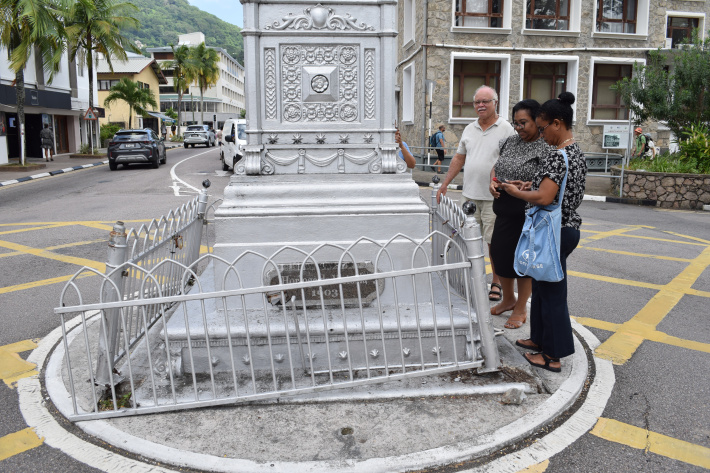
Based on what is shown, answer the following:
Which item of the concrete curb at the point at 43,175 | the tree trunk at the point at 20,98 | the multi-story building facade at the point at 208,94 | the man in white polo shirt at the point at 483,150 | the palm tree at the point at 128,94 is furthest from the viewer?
the multi-story building facade at the point at 208,94

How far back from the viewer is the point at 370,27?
429 centimetres

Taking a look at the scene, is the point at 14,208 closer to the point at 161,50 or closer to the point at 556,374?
the point at 556,374

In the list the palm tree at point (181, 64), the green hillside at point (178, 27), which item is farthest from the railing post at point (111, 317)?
the green hillside at point (178, 27)

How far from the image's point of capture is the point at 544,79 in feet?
76.2

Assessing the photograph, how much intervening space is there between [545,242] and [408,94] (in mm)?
22005

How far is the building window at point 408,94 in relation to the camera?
24.1 metres

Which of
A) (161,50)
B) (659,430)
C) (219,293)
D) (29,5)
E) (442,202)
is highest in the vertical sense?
(161,50)

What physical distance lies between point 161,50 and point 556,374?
96577mm

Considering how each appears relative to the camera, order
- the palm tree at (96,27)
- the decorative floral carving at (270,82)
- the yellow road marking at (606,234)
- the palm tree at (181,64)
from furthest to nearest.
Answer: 1. the palm tree at (181,64)
2. the palm tree at (96,27)
3. the yellow road marking at (606,234)
4. the decorative floral carving at (270,82)

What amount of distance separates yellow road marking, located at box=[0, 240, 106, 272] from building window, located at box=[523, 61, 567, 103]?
19.9m

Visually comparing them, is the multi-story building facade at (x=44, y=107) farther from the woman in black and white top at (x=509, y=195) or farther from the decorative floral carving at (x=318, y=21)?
the woman in black and white top at (x=509, y=195)

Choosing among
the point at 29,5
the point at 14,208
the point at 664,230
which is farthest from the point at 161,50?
the point at 664,230

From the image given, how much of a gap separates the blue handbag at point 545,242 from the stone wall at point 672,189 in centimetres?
1196

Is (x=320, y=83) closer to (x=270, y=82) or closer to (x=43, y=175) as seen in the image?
(x=270, y=82)
